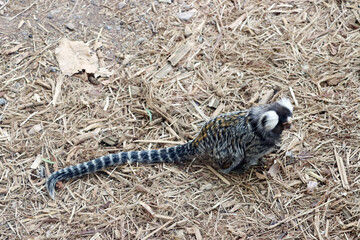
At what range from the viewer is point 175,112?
5074mm

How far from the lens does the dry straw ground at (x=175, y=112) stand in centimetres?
428

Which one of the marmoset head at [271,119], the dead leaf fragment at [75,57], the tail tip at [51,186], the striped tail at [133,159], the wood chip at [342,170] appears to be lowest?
the tail tip at [51,186]

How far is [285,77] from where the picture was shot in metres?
5.34

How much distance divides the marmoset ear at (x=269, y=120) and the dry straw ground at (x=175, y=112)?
652 mm

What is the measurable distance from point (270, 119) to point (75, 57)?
2.74m

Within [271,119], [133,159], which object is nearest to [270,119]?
[271,119]

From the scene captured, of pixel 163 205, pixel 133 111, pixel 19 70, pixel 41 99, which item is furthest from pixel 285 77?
pixel 19 70

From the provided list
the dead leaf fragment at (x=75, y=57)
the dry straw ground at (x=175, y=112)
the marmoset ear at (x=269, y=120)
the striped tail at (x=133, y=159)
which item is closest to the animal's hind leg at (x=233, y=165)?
the dry straw ground at (x=175, y=112)

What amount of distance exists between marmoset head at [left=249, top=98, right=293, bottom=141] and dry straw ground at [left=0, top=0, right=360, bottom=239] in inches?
22.1

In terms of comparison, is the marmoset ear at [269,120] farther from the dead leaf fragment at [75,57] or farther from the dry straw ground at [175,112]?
the dead leaf fragment at [75,57]

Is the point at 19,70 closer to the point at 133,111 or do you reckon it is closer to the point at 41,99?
the point at 41,99

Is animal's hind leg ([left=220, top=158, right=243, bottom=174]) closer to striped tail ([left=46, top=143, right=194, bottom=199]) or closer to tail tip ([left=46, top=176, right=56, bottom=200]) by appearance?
striped tail ([left=46, top=143, right=194, bottom=199])

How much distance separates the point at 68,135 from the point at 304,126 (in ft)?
9.19

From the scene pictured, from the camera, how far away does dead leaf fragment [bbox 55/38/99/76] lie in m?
5.34
